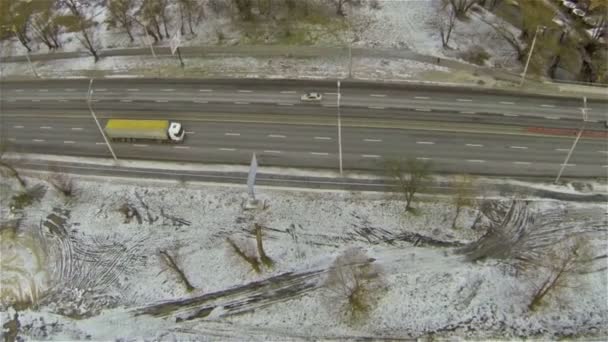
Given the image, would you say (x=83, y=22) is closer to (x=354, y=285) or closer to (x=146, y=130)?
(x=146, y=130)

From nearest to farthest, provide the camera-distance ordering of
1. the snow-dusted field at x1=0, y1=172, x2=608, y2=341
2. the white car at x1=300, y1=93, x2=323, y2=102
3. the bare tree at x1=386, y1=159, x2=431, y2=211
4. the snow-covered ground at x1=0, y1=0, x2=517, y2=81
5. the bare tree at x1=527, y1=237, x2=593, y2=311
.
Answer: the bare tree at x1=527, y1=237, x2=593, y2=311 → the snow-dusted field at x1=0, y1=172, x2=608, y2=341 → the bare tree at x1=386, y1=159, x2=431, y2=211 → the white car at x1=300, y1=93, x2=323, y2=102 → the snow-covered ground at x1=0, y1=0, x2=517, y2=81

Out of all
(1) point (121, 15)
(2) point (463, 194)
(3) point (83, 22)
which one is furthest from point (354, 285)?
(3) point (83, 22)

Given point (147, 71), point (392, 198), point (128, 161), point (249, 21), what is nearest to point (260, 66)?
point (249, 21)

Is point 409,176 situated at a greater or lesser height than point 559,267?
greater

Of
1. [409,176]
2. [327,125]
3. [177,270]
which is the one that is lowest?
[177,270]

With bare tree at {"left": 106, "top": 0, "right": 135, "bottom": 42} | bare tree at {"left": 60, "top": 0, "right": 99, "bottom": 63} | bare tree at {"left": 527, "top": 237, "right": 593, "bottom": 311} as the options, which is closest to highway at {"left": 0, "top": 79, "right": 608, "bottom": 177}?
bare tree at {"left": 527, "top": 237, "right": 593, "bottom": 311}

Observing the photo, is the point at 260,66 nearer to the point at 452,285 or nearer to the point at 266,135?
the point at 266,135

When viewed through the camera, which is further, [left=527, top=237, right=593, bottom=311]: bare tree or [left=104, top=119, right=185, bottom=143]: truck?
[left=104, top=119, right=185, bottom=143]: truck

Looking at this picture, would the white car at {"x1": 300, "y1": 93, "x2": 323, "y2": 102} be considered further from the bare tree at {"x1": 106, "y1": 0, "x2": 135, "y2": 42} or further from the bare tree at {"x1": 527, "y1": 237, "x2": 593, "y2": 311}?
the bare tree at {"x1": 106, "y1": 0, "x2": 135, "y2": 42}
